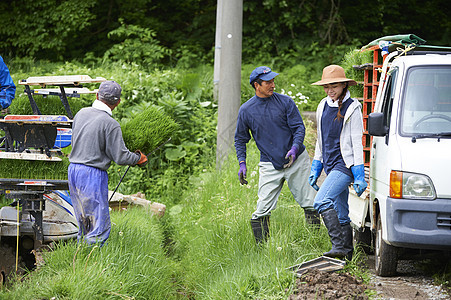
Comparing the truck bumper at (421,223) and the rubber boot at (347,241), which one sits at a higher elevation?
the truck bumper at (421,223)

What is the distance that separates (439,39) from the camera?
20.8 metres

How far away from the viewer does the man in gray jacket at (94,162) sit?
263 inches

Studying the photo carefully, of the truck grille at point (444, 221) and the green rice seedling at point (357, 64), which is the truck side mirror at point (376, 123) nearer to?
the truck grille at point (444, 221)

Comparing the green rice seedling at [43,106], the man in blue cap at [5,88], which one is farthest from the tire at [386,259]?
the man in blue cap at [5,88]

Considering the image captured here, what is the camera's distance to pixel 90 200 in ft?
21.9

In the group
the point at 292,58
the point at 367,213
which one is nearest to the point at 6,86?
the point at 367,213

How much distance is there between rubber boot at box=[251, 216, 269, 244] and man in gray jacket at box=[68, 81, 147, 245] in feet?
4.87

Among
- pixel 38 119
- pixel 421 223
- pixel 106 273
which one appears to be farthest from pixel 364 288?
pixel 38 119

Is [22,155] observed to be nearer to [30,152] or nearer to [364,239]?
[30,152]

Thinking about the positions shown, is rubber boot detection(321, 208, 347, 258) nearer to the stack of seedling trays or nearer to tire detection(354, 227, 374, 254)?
tire detection(354, 227, 374, 254)

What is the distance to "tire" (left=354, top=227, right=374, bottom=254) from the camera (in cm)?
761

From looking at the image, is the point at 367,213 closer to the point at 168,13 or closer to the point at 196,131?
the point at 196,131

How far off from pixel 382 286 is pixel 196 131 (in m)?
7.66

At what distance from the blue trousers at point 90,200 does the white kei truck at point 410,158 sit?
8.89 feet
